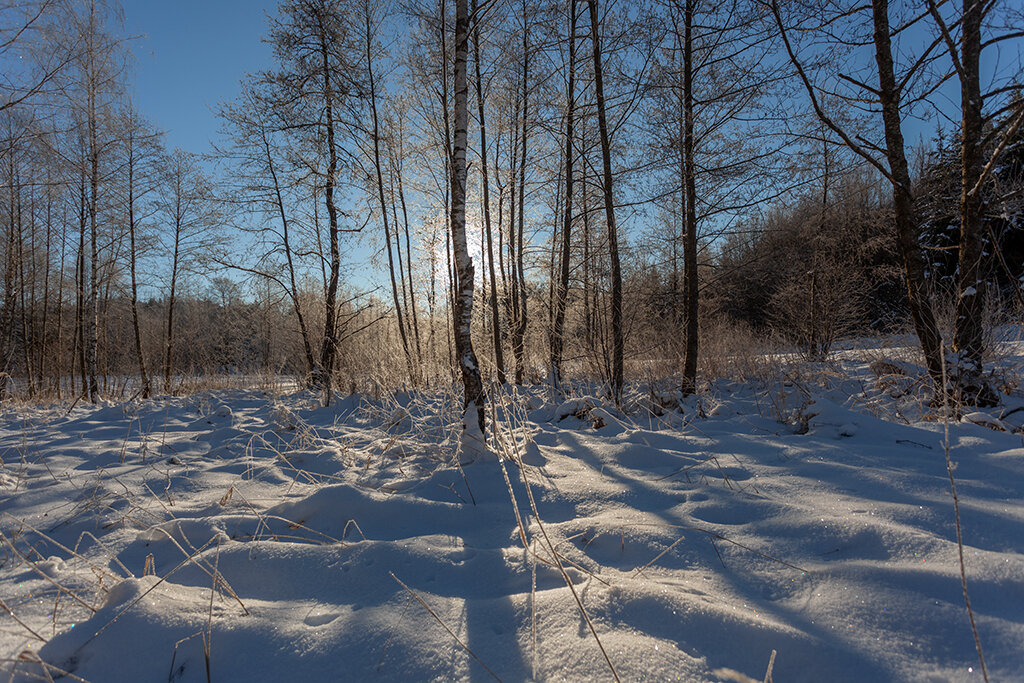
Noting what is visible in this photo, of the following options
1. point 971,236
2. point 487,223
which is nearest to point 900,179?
point 971,236

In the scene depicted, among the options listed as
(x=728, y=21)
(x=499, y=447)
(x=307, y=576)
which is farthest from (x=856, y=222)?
(x=307, y=576)

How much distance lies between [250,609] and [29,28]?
6.67 m

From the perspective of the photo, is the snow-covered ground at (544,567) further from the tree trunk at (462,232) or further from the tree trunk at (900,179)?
the tree trunk at (900,179)

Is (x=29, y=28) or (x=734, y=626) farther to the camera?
(x=29, y=28)

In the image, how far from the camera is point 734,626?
45.0 inches

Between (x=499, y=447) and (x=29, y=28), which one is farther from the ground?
(x=29, y=28)

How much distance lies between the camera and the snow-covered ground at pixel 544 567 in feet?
3.57

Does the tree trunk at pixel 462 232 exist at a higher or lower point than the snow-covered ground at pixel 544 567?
higher

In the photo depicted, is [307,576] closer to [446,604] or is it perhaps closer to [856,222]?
[446,604]

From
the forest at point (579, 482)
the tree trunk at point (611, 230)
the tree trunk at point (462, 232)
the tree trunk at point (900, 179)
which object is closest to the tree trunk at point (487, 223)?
the forest at point (579, 482)

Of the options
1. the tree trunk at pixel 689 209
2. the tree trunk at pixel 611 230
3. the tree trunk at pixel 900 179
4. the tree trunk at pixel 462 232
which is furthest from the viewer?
the tree trunk at pixel 689 209

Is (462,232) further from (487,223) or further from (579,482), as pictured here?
(487,223)

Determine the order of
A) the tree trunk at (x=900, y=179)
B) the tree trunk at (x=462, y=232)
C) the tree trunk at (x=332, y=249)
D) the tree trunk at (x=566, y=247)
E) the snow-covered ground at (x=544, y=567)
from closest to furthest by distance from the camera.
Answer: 1. the snow-covered ground at (x=544, y=567)
2. the tree trunk at (x=462, y=232)
3. the tree trunk at (x=900, y=179)
4. the tree trunk at (x=566, y=247)
5. the tree trunk at (x=332, y=249)

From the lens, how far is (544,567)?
5.12 feet
